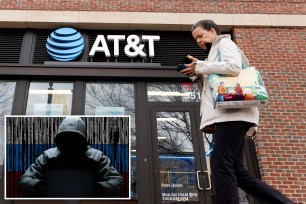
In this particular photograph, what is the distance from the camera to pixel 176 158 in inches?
259

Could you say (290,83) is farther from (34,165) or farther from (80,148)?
(34,165)

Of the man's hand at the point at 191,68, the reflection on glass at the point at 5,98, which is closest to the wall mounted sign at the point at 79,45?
the reflection on glass at the point at 5,98

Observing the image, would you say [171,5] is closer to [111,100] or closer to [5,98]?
[111,100]

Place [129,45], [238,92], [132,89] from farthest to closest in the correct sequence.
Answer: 1. [129,45]
2. [132,89]
3. [238,92]

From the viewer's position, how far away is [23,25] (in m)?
7.66

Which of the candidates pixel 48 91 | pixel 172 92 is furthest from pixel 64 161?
pixel 172 92

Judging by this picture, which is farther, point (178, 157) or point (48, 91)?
point (48, 91)

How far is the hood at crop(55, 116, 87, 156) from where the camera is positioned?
19.2ft

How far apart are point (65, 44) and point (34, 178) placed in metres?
2.83

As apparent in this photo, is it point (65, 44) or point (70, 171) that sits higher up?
point (65, 44)

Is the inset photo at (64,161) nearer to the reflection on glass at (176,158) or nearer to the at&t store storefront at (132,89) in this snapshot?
the at&t store storefront at (132,89)

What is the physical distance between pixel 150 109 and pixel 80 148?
1.65 m

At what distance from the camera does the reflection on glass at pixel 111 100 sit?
687 cm

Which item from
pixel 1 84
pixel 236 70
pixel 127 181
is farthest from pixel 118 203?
pixel 236 70
